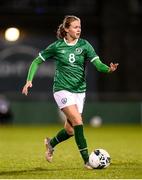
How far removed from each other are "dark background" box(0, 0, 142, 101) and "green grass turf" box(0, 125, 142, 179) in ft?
24.5

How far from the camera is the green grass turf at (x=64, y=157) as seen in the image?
9.30 metres

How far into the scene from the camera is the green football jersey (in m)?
10.1

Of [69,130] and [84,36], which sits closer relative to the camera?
[69,130]

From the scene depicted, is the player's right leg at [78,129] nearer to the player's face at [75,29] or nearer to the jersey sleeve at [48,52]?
the jersey sleeve at [48,52]

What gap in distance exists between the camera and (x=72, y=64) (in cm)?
1009

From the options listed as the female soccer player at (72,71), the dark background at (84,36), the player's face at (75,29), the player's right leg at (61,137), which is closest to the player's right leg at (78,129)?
the female soccer player at (72,71)

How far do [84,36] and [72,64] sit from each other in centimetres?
1955

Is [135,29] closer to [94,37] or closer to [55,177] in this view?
[94,37]

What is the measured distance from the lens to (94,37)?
29.5 meters

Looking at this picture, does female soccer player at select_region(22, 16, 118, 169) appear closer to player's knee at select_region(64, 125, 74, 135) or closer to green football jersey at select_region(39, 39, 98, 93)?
green football jersey at select_region(39, 39, 98, 93)

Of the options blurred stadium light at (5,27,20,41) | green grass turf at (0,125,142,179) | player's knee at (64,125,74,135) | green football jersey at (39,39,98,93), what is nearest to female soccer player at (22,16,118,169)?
green football jersey at (39,39,98,93)

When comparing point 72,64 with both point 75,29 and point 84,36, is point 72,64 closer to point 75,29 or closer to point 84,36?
point 75,29

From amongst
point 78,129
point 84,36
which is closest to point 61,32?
point 78,129

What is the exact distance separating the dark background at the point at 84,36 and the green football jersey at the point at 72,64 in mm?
17977
